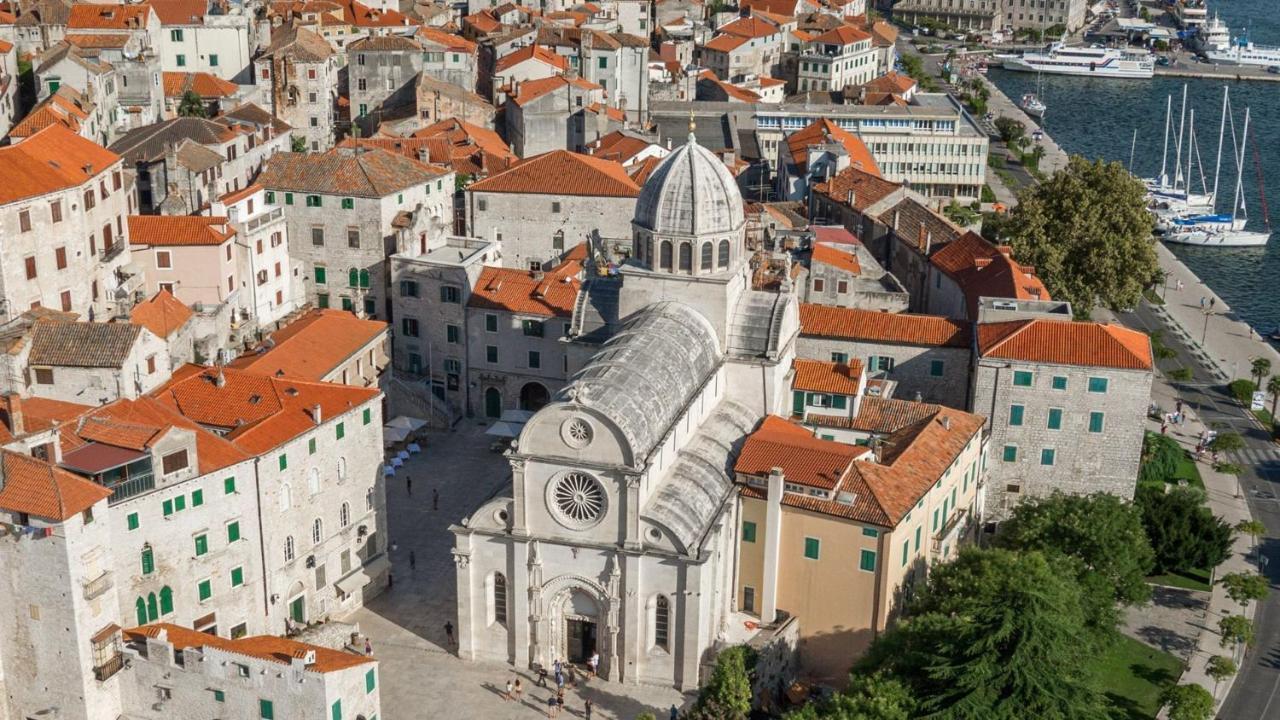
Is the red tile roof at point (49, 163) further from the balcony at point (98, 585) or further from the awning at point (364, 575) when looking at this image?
the balcony at point (98, 585)

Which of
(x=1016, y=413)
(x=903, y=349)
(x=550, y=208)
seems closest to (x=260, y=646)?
(x=903, y=349)

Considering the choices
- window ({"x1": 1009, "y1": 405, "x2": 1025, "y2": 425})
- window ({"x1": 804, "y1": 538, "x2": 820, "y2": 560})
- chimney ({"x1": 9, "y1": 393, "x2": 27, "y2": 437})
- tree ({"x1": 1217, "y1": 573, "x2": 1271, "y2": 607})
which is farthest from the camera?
window ({"x1": 1009, "y1": 405, "x2": 1025, "y2": 425})

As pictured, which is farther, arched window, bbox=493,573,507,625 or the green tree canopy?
the green tree canopy

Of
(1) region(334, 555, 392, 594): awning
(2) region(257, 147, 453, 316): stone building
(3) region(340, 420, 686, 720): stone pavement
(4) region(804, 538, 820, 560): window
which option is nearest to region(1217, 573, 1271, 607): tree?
(4) region(804, 538, 820, 560): window

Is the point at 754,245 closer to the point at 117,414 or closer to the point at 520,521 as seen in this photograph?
the point at 520,521

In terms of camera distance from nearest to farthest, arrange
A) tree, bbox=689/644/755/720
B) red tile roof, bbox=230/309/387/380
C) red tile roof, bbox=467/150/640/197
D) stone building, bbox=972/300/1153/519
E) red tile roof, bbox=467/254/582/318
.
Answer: tree, bbox=689/644/755/720
stone building, bbox=972/300/1153/519
red tile roof, bbox=230/309/387/380
red tile roof, bbox=467/254/582/318
red tile roof, bbox=467/150/640/197

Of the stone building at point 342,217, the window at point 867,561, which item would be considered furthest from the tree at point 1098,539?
the stone building at point 342,217

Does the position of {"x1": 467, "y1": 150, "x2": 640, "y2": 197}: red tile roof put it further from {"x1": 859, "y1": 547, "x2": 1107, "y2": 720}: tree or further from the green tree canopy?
{"x1": 859, "y1": 547, "x2": 1107, "y2": 720}: tree
